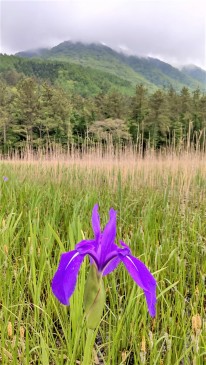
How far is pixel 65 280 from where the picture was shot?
55cm

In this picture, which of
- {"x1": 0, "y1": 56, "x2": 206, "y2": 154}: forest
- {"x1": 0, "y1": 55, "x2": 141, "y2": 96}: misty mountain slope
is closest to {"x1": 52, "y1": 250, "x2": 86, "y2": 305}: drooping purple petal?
{"x1": 0, "y1": 56, "x2": 206, "y2": 154}: forest

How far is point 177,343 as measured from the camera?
121cm

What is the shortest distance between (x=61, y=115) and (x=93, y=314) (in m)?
26.2

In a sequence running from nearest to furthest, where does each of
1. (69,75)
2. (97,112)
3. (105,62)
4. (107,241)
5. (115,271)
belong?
(107,241)
(115,271)
(97,112)
(69,75)
(105,62)

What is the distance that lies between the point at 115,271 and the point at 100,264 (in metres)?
1.07

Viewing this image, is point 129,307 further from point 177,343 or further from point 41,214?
point 41,214

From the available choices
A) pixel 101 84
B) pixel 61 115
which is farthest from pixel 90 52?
pixel 61 115

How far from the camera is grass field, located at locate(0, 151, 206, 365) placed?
1067 millimetres

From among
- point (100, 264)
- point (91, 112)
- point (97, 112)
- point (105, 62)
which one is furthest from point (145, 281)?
point (105, 62)

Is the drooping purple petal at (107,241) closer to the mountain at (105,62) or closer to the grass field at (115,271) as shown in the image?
the grass field at (115,271)

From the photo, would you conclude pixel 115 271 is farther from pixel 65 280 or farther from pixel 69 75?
pixel 69 75

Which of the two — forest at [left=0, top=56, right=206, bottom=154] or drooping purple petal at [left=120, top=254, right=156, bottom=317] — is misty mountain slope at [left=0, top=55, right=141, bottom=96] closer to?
forest at [left=0, top=56, right=206, bottom=154]

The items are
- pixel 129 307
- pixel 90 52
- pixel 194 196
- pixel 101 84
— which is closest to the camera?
pixel 129 307

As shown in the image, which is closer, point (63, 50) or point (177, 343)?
point (177, 343)
